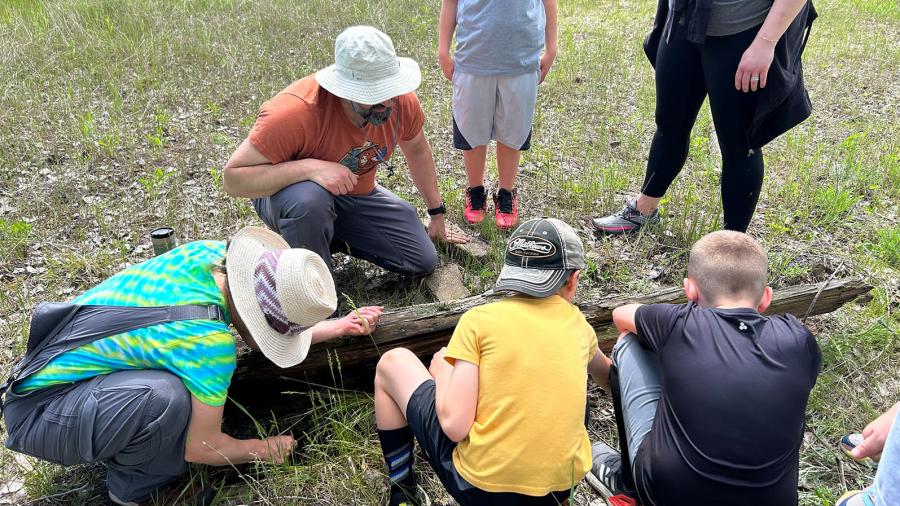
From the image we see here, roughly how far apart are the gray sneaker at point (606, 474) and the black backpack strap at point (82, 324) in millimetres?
1600

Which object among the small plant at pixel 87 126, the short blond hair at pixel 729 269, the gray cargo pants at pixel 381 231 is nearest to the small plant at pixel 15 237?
the small plant at pixel 87 126

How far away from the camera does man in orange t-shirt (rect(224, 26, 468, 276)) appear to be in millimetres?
2758

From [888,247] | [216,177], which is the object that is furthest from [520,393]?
[216,177]

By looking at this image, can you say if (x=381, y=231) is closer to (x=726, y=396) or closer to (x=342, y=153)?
(x=342, y=153)

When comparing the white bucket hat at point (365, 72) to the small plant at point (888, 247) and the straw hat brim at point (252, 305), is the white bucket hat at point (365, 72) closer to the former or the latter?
the straw hat brim at point (252, 305)

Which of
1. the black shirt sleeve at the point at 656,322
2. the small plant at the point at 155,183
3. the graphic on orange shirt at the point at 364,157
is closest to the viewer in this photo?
the black shirt sleeve at the point at 656,322

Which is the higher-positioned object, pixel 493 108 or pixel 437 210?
pixel 493 108

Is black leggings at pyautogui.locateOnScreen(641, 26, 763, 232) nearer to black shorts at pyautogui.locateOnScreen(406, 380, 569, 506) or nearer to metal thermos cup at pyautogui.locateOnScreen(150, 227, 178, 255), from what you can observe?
black shorts at pyautogui.locateOnScreen(406, 380, 569, 506)

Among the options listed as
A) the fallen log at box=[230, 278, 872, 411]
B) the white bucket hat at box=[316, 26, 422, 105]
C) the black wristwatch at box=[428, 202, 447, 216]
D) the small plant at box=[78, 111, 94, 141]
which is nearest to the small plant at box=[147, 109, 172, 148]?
the small plant at box=[78, 111, 94, 141]

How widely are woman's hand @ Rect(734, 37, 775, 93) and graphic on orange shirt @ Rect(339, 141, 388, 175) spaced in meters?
1.82

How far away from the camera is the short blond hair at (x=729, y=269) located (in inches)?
79.4

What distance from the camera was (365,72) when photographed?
2.75 metres

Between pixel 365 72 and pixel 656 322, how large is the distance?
5.60ft

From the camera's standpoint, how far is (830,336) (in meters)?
3.00
